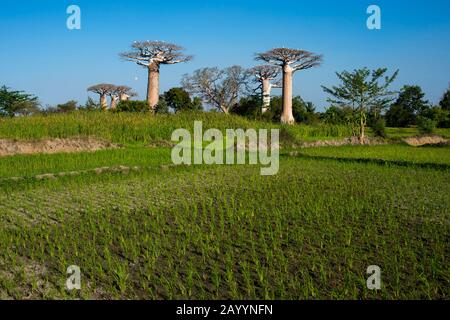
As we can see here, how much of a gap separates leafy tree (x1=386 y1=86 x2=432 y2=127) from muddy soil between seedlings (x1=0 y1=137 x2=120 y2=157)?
3093cm

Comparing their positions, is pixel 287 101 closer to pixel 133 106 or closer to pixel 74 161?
pixel 133 106

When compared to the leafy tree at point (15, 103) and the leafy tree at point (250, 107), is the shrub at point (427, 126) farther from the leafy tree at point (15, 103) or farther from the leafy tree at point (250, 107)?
the leafy tree at point (15, 103)

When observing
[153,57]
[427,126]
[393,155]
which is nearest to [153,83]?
[153,57]

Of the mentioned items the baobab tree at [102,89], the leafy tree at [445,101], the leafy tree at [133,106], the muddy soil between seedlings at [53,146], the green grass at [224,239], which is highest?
the baobab tree at [102,89]

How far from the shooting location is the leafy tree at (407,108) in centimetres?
4016

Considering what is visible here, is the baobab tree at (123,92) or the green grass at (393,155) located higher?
the baobab tree at (123,92)

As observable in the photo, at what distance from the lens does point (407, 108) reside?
44906 mm

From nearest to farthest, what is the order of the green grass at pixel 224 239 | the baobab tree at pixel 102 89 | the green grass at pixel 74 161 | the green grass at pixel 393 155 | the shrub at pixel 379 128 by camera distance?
1. the green grass at pixel 224 239
2. the green grass at pixel 74 161
3. the green grass at pixel 393 155
4. the shrub at pixel 379 128
5. the baobab tree at pixel 102 89

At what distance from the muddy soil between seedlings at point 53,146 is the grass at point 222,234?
2637 mm

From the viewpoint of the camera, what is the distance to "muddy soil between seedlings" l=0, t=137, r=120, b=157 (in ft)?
43.7

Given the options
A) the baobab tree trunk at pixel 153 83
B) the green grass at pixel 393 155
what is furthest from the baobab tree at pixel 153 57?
the green grass at pixel 393 155

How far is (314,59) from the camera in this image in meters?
34.7
